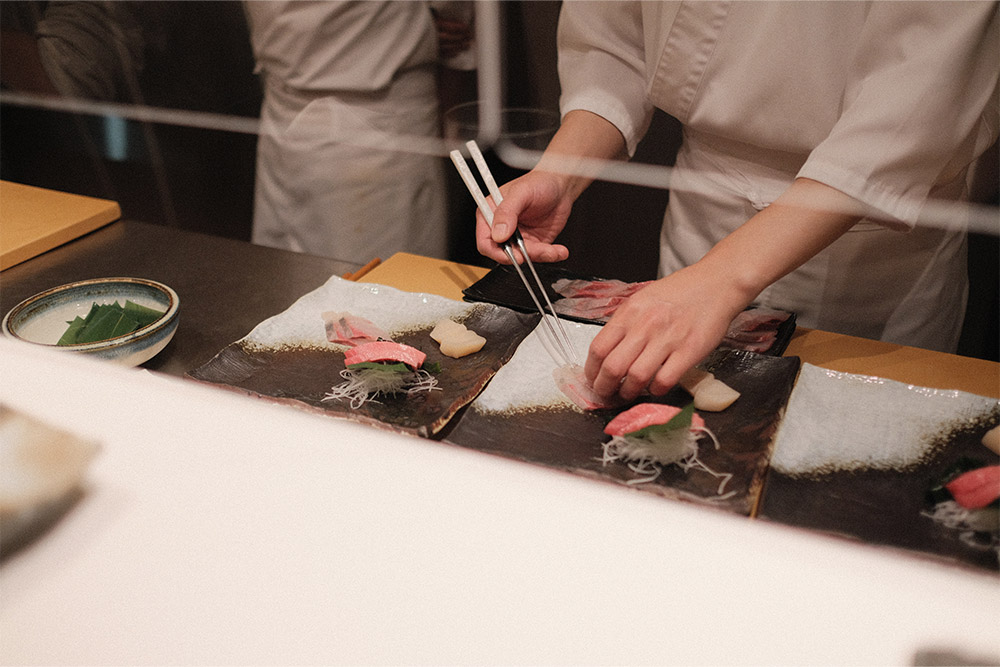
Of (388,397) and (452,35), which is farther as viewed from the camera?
(452,35)

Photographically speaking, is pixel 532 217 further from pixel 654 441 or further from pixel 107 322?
pixel 107 322

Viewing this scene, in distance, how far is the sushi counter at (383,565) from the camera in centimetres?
29

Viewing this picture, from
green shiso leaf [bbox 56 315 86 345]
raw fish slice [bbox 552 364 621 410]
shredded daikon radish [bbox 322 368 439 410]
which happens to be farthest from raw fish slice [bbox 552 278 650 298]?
green shiso leaf [bbox 56 315 86 345]

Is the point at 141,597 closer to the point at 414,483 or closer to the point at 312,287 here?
the point at 414,483

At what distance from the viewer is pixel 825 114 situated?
1115mm

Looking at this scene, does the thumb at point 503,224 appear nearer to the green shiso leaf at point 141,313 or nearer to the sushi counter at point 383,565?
the green shiso leaf at point 141,313

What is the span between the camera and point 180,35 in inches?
94.6

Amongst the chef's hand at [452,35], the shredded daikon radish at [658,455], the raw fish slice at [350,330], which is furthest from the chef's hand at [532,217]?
the chef's hand at [452,35]

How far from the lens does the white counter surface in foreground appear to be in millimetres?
288

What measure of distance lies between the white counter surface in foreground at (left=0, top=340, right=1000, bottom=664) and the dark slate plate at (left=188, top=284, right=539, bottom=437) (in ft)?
2.17

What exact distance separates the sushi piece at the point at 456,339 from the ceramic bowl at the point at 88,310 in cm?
43

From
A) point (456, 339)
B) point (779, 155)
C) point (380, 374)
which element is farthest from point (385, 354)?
point (779, 155)

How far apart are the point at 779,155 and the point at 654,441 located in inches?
24.1

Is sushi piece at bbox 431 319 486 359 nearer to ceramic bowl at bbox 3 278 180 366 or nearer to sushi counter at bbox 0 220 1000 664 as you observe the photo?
ceramic bowl at bbox 3 278 180 366
